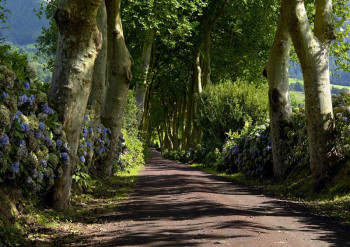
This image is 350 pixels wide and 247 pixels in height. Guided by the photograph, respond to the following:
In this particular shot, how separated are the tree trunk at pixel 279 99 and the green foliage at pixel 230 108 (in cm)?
908

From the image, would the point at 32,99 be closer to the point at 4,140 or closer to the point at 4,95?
the point at 4,95

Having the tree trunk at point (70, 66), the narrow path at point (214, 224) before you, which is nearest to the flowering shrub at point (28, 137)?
the tree trunk at point (70, 66)

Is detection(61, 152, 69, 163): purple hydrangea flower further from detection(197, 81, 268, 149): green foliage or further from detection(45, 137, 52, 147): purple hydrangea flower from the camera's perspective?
detection(197, 81, 268, 149): green foliage

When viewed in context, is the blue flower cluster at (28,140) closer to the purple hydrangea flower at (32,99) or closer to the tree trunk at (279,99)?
the purple hydrangea flower at (32,99)

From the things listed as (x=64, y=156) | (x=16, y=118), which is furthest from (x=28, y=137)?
(x=64, y=156)

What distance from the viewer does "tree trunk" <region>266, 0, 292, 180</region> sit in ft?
48.0

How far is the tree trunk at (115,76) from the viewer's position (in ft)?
48.4

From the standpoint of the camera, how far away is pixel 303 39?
11.9 metres

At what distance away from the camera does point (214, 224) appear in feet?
23.8

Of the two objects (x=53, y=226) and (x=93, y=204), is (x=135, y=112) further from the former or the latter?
(x=53, y=226)

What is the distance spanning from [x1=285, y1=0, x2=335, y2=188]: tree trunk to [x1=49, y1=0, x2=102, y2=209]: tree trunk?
6.00 meters

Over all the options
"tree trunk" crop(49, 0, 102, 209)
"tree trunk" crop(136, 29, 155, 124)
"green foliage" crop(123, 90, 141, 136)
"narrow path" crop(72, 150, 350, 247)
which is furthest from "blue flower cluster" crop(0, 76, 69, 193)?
"tree trunk" crop(136, 29, 155, 124)

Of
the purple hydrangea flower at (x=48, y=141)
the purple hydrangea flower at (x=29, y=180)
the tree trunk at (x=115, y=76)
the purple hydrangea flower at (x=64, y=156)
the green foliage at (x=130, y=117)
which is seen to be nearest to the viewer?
the purple hydrangea flower at (x=29, y=180)

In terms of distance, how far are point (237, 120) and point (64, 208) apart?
58.0 ft
